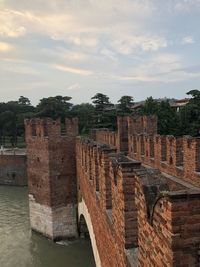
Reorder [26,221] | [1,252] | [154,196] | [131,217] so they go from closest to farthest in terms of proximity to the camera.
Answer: [154,196] < [131,217] < [1,252] < [26,221]

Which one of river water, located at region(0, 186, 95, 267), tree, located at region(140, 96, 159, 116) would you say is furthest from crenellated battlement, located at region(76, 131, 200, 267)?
tree, located at region(140, 96, 159, 116)

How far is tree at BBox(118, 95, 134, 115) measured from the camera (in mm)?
44750

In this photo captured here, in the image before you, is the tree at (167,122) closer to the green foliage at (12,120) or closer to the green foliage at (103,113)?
the green foliage at (103,113)

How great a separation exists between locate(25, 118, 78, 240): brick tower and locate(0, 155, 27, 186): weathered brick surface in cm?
1601

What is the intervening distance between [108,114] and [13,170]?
45.6 feet

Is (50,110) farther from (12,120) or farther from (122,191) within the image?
(122,191)

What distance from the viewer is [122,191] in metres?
4.30

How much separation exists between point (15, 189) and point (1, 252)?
15.8m

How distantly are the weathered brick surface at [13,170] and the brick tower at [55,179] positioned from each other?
1601cm

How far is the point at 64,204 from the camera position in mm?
17875

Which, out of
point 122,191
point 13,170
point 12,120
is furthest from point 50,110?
point 122,191

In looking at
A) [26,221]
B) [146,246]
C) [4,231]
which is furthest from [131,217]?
[26,221]

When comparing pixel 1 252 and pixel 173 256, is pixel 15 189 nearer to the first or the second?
pixel 1 252

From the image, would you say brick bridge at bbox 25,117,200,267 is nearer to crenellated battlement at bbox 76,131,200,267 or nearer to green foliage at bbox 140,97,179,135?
crenellated battlement at bbox 76,131,200,267
